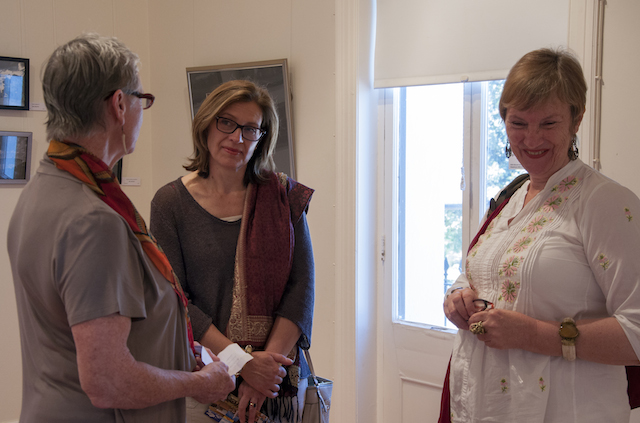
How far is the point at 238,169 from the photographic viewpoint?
170 centimetres

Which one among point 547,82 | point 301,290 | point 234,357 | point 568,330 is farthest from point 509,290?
point 234,357

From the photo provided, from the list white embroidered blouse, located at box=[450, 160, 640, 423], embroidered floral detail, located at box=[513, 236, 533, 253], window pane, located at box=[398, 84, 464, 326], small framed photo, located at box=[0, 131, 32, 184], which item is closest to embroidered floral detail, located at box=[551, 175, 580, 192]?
white embroidered blouse, located at box=[450, 160, 640, 423]

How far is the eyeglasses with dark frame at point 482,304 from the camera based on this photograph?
52.3 inches

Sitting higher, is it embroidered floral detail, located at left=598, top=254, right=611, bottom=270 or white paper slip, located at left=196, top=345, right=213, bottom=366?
embroidered floral detail, located at left=598, top=254, right=611, bottom=270

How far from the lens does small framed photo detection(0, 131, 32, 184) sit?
300cm

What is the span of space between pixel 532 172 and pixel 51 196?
1.18 metres

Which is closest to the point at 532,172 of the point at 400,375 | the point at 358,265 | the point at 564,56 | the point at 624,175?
the point at 564,56

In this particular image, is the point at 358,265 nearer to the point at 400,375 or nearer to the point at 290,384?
the point at 400,375

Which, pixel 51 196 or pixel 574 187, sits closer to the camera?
Result: pixel 51 196

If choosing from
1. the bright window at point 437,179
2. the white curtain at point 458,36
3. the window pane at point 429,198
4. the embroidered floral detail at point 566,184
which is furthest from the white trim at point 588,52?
the embroidered floral detail at point 566,184

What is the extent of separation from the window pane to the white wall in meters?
0.19

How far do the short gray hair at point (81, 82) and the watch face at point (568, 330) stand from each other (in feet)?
3.74

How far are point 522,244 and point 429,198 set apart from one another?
1370 millimetres

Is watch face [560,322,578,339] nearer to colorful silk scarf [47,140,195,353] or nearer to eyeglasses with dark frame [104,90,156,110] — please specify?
colorful silk scarf [47,140,195,353]
